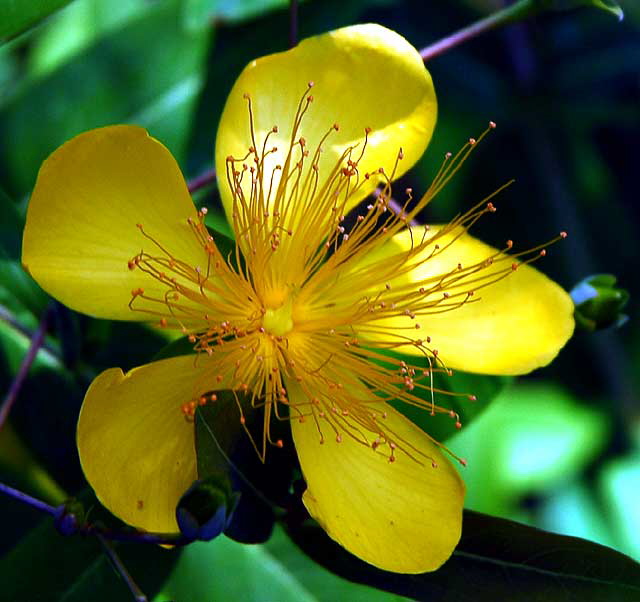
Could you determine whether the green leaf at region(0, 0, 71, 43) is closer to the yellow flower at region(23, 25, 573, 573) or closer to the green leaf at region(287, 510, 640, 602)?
the yellow flower at region(23, 25, 573, 573)

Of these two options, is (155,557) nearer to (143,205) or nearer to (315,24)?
(143,205)

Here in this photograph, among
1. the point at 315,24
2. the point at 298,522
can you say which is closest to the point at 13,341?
the point at 298,522

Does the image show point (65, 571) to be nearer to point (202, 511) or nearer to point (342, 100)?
point (202, 511)

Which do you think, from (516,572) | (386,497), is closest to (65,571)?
(386,497)

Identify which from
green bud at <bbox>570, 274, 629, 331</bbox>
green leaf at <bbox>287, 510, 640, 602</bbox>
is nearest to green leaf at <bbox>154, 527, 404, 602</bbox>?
green leaf at <bbox>287, 510, 640, 602</bbox>

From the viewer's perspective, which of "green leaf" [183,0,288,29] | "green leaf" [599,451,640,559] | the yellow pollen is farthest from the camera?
"green leaf" [599,451,640,559]

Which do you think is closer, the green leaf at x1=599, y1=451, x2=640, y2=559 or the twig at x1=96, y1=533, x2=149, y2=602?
the twig at x1=96, y1=533, x2=149, y2=602
